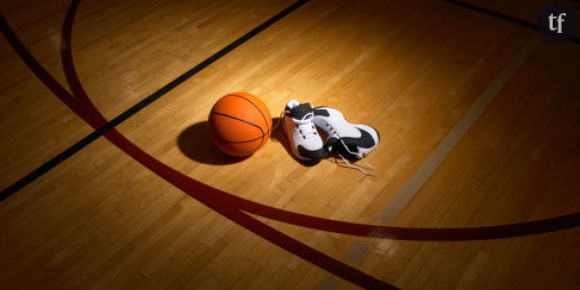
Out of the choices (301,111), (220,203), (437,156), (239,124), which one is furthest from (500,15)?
(220,203)

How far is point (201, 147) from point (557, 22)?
306 cm

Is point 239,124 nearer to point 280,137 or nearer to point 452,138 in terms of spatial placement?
point 280,137

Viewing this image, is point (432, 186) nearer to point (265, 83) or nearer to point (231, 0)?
point (265, 83)

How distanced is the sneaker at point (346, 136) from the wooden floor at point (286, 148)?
0.09 m

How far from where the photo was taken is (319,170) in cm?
250

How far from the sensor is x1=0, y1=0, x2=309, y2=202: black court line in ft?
8.09

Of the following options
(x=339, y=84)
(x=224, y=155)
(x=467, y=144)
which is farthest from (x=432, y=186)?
(x=224, y=155)

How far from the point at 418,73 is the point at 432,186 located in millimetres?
1013

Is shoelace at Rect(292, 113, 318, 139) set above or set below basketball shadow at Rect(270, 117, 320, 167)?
above

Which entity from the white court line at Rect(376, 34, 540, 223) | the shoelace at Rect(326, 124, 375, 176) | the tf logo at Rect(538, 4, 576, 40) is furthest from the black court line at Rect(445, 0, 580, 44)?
the shoelace at Rect(326, 124, 375, 176)

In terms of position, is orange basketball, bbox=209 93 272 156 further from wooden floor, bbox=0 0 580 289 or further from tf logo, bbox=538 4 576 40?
tf logo, bbox=538 4 576 40

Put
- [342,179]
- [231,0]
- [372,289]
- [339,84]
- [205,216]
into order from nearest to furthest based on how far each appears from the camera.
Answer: [372,289], [205,216], [342,179], [339,84], [231,0]

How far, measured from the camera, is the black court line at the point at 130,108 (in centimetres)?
247

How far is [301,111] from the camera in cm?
246
